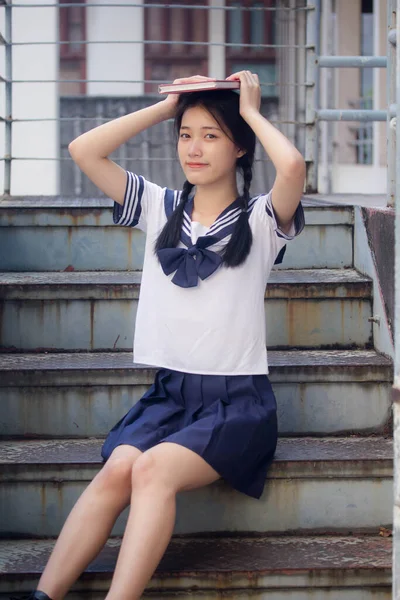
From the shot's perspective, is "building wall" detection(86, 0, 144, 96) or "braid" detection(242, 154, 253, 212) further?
"building wall" detection(86, 0, 144, 96)

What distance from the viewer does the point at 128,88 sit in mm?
9766

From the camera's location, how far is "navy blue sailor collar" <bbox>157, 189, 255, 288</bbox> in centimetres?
269

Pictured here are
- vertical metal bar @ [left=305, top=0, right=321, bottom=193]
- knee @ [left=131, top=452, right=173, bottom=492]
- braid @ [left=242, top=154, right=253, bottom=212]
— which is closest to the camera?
knee @ [left=131, top=452, right=173, bottom=492]

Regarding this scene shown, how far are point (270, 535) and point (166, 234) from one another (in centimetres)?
93

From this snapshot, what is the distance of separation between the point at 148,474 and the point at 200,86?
1.04 m

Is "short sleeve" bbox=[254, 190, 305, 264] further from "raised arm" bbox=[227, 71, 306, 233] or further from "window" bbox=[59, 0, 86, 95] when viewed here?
"window" bbox=[59, 0, 86, 95]

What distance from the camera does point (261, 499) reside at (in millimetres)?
2785

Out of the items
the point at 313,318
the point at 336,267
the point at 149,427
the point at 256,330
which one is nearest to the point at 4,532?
the point at 149,427

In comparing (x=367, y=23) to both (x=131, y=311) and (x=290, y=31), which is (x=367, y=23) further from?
(x=131, y=311)

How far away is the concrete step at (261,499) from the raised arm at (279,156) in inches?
28.3

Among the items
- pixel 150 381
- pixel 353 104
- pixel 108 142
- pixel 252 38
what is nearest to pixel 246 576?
pixel 150 381

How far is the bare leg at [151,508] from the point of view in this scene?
2324 mm

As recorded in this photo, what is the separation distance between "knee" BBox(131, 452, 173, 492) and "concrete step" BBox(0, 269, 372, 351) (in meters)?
0.95

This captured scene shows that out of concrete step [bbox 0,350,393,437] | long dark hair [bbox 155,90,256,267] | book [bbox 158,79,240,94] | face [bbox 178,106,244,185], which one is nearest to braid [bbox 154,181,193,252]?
long dark hair [bbox 155,90,256,267]
